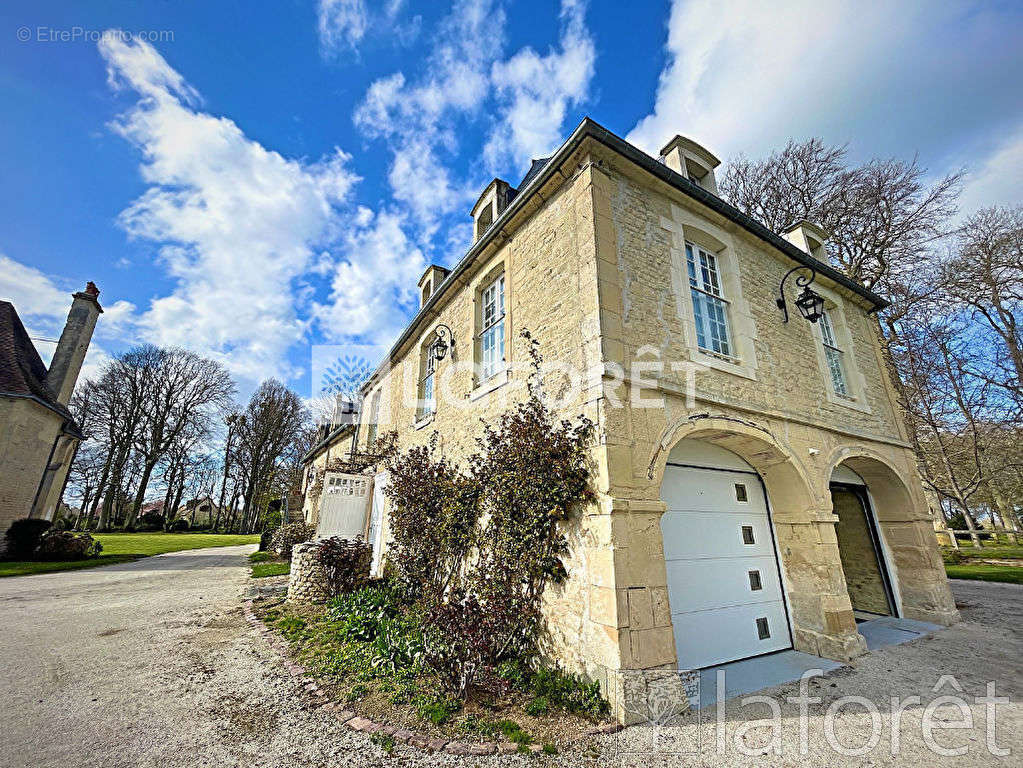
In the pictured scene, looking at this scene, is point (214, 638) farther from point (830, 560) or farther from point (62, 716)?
point (830, 560)

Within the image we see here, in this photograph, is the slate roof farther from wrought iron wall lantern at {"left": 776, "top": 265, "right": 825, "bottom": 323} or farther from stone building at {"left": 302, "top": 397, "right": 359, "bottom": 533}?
stone building at {"left": 302, "top": 397, "right": 359, "bottom": 533}

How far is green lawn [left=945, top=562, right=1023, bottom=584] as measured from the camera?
10150 mm

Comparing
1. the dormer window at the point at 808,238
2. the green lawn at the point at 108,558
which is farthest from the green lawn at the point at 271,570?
the dormer window at the point at 808,238

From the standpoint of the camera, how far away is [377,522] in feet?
31.7

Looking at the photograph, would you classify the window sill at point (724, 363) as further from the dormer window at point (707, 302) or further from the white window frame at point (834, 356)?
the white window frame at point (834, 356)

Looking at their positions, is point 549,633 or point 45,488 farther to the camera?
A: point 45,488

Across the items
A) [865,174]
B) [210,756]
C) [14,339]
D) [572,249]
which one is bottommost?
[210,756]

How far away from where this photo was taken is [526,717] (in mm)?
3521

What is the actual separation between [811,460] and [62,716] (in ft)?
27.4

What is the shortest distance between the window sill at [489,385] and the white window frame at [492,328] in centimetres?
12

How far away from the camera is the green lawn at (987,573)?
1015cm

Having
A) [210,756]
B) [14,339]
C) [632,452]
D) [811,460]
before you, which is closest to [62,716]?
[210,756]

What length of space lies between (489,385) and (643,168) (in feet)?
11.6

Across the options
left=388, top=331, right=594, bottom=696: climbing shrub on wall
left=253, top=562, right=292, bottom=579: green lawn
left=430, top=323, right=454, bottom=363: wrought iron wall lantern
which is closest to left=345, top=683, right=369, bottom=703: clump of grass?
left=388, top=331, right=594, bottom=696: climbing shrub on wall
